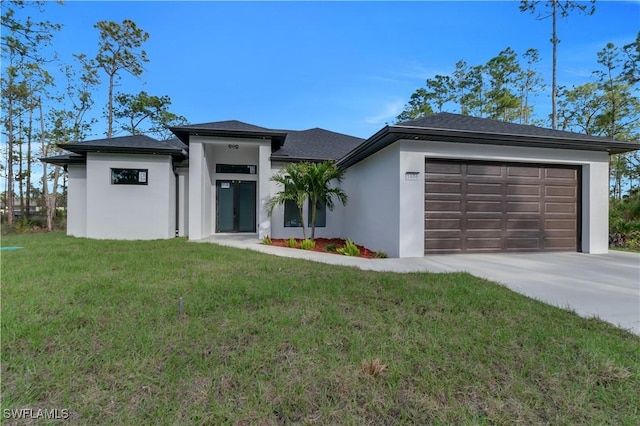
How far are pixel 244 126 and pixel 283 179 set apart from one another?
2.65 meters

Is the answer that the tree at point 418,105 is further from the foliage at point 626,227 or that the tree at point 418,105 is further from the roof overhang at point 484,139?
the roof overhang at point 484,139

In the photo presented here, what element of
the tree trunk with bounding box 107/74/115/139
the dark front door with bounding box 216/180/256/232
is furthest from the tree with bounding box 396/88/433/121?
the tree trunk with bounding box 107/74/115/139

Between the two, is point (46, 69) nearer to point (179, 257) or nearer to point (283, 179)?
point (283, 179)

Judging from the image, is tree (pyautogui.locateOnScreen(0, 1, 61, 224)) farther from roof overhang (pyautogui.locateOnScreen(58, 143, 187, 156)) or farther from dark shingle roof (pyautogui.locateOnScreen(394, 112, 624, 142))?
dark shingle roof (pyautogui.locateOnScreen(394, 112, 624, 142))

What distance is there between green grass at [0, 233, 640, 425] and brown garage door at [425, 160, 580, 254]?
10.9 feet

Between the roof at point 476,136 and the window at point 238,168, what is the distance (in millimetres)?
5830

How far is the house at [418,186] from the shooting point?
6.98 metres

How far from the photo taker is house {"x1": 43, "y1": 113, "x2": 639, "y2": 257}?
22.9 feet

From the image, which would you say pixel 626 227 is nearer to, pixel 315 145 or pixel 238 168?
pixel 315 145

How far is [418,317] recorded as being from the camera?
10.2 feet

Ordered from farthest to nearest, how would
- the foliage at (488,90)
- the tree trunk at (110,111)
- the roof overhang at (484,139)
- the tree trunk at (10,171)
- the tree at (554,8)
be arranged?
the foliage at (488,90) < the tree trunk at (110,111) < the tree trunk at (10,171) < the tree at (554,8) < the roof overhang at (484,139)

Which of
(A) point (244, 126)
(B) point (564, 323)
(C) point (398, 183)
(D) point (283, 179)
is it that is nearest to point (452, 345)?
(B) point (564, 323)

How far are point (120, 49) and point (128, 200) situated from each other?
518 inches

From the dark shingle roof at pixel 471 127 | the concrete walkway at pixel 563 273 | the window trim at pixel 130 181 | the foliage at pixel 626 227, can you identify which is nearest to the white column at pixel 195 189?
the window trim at pixel 130 181
